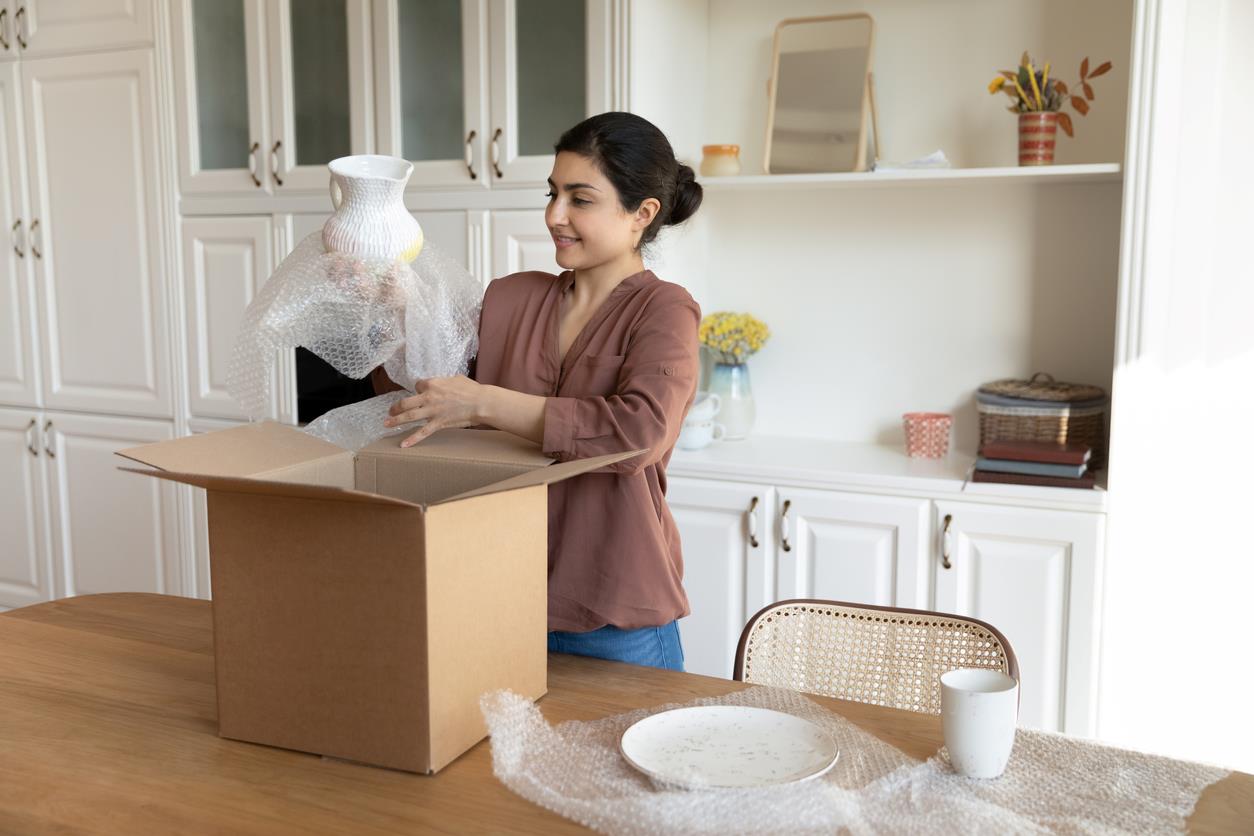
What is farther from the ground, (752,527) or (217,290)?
(217,290)

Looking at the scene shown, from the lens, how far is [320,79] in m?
2.77

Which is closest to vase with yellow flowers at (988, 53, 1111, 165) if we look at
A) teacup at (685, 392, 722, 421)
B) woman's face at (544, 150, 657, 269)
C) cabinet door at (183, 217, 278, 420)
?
teacup at (685, 392, 722, 421)

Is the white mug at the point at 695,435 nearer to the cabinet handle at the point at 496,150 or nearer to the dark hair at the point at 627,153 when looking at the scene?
the cabinet handle at the point at 496,150

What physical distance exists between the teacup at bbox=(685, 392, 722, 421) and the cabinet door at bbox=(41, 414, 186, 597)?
57.7 inches

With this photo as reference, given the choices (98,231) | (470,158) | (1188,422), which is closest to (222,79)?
(98,231)

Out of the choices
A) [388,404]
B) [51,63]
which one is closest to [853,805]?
[388,404]

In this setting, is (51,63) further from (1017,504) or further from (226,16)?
(1017,504)

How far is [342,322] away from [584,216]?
0.36 meters

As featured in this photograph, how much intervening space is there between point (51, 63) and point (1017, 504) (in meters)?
2.75

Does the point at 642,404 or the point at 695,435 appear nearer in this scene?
the point at 642,404

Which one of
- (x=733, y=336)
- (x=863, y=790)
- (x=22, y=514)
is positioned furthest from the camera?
(x=22, y=514)

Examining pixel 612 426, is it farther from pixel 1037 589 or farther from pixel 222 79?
pixel 222 79

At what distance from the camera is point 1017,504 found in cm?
229

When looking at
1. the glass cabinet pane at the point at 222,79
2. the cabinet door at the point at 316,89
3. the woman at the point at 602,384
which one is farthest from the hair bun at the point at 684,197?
the glass cabinet pane at the point at 222,79
